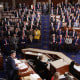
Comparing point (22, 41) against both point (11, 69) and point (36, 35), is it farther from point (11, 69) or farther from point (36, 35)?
point (11, 69)

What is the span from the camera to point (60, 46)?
26.1ft

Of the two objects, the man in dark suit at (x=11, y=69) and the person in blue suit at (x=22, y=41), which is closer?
the man in dark suit at (x=11, y=69)

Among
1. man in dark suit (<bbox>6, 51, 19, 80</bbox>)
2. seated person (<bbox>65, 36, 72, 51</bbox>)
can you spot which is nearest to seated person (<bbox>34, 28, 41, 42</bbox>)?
seated person (<bbox>65, 36, 72, 51</bbox>)

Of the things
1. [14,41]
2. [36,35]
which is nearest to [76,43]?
[36,35]

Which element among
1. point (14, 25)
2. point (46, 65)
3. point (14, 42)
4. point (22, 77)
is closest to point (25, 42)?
point (14, 42)

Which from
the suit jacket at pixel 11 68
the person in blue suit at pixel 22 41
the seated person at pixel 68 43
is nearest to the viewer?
the suit jacket at pixel 11 68

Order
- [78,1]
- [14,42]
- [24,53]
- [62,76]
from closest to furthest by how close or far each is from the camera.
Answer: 1. [62,76]
2. [24,53]
3. [14,42]
4. [78,1]

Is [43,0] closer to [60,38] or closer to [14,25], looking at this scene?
[14,25]

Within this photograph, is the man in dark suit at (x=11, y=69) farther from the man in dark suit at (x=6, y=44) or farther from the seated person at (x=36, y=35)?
the seated person at (x=36, y=35)

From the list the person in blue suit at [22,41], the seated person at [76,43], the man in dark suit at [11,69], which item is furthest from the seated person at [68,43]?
the man in dark suit at [11,69]

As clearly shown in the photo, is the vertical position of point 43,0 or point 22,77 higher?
point 43,0

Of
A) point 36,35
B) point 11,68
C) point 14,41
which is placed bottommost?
Result: point 14,41

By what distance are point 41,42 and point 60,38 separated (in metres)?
1.37

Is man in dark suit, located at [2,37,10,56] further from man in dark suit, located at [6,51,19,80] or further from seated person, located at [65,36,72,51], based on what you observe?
man in dark suit, located at [6,51,19,80]
